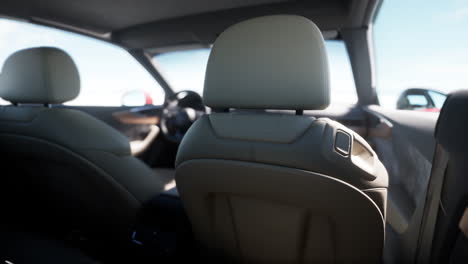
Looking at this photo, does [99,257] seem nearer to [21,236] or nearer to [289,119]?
[21,236]

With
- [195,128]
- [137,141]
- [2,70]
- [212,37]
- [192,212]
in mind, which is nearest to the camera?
[195,128]

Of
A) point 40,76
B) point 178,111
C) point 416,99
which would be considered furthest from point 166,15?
point 416,99

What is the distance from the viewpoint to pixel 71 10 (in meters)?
3.17

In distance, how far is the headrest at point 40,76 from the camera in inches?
63.5

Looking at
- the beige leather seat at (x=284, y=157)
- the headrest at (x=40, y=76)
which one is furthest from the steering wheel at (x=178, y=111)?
the beige leather seat at (x=284, y=157)

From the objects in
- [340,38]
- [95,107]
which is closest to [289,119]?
[340,38]

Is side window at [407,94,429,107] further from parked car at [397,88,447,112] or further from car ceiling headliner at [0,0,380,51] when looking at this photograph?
car ceiling headliner at [0,0,380,51]

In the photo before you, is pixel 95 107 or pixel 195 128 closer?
pixel 195 128

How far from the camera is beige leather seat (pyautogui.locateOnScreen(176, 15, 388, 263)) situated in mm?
926

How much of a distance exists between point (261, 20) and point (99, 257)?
1.70 m

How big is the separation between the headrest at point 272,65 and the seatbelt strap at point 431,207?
40 centimetres

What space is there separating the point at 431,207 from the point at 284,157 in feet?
1.80

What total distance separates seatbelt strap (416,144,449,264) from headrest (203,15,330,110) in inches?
Answer: 15.8

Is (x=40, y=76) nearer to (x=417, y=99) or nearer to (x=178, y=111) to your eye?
(x=178, y=111)
